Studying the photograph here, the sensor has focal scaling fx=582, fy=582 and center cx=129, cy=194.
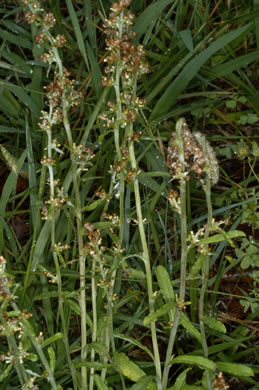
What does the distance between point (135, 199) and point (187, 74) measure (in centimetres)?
98

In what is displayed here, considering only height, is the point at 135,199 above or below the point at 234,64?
below

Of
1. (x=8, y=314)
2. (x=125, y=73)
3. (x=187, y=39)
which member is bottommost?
(x=8, y=314)

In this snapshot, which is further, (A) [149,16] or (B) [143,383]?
(A) [149,16]

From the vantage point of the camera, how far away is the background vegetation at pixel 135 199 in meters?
2.98

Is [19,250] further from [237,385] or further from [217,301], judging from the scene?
[237,385]

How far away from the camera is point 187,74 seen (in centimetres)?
Result: 371

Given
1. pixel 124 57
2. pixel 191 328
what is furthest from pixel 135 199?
pixel 124 57

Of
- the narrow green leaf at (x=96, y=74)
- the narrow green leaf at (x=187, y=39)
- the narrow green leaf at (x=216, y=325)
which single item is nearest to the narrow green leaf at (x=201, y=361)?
the narrow green leaf at (x=216, y=325)

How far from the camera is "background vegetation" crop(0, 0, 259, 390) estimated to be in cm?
298

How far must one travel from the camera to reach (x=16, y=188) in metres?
3.94

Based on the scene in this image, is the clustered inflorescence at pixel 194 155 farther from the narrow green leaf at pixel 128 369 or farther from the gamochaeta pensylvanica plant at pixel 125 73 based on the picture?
the narrow green leaf at pixel 128 369

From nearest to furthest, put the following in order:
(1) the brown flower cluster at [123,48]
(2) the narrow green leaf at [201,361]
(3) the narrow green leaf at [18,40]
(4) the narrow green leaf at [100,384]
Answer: (1) the brown flower cluster at [123,48], (2) the narrow green leaf at [201,361], (4) the narrow green leaf at [100,384], (3) the narrow green leaf at [18,40]

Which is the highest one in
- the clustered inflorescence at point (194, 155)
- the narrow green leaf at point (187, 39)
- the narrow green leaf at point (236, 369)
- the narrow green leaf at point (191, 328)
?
the narrow green leaf at point (187, 39)

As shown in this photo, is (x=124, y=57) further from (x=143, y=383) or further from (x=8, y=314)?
(x=143, y=383)
